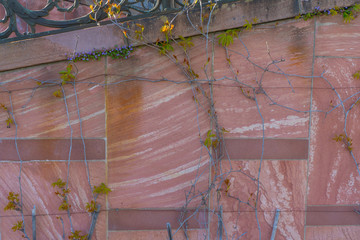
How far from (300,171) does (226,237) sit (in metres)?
0.87

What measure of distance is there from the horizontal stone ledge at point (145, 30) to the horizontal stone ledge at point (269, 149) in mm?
971

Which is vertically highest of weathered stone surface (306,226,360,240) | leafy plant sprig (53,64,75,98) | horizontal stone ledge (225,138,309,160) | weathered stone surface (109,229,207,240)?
leafy plant sprig (53,64,75,98)

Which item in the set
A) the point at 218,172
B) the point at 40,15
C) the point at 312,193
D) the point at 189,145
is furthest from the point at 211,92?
the point at 40,15

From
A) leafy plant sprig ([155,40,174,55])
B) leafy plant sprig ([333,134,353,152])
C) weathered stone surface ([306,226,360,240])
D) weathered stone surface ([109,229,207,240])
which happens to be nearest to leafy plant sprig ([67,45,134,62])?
leafy plant sprig ([155,40,174,55])

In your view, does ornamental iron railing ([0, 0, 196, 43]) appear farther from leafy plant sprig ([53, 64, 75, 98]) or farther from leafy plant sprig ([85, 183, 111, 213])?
leafy plant sprig ([85, 183, 111, 213])

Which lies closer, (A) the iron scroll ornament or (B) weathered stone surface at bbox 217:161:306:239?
(A) the iron scroll ornament

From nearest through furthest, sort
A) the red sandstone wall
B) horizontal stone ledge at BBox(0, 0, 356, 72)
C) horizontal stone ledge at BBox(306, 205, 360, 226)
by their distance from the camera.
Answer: horizontal stone ledge at BBox(0, 0, 356, 72)
the red sandstone wall
horizontal stone ledge at BBox(306, 205, 360, 226)

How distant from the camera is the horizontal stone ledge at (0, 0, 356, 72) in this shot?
2457 millimetres

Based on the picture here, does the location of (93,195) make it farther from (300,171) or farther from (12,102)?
(300,171)

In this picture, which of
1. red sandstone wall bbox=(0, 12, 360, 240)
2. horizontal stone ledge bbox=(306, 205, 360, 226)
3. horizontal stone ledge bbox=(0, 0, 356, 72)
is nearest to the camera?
horizontal stone ledge bbox=(0, 0, 356, 72)

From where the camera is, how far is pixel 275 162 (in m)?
2.63

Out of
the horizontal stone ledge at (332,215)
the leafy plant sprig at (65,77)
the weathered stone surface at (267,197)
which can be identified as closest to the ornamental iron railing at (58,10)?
the leafy plant sprig at (65,77)

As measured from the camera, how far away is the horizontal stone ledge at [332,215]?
8.73 ft

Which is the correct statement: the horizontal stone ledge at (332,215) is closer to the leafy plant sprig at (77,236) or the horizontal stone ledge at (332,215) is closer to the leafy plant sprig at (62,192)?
the leafy plant sprig at (77,236)
